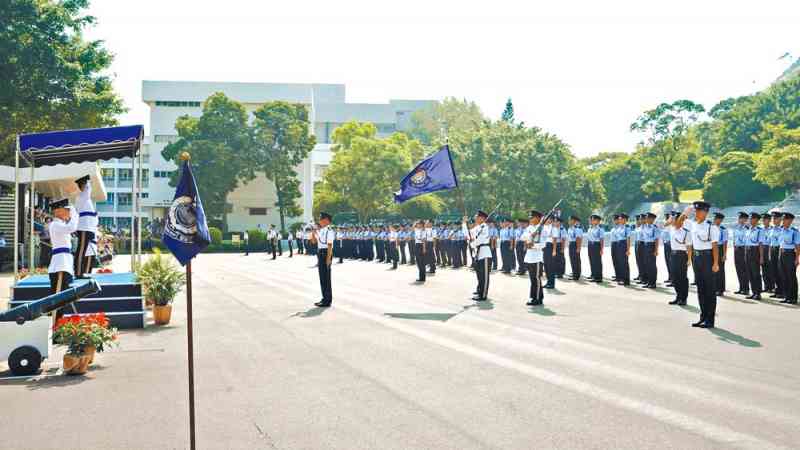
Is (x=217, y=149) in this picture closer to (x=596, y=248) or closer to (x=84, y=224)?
(x=596, y=248)

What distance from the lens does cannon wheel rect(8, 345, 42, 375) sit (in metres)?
8.38

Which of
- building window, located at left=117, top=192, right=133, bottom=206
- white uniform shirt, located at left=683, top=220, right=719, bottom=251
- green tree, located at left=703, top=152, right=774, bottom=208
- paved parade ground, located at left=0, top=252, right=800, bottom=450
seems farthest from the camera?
building window, located at left=117, top=192, right=133, bottom=206

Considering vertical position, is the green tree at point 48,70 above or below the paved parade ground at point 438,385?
above

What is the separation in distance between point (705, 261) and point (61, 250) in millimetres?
9842

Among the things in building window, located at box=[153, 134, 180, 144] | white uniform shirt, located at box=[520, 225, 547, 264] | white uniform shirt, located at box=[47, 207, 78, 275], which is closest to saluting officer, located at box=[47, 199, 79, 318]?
white uniform shirt, located at box=[47, 207, 78, 275]

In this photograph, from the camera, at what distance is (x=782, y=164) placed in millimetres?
60219

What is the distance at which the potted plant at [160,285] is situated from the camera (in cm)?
1256

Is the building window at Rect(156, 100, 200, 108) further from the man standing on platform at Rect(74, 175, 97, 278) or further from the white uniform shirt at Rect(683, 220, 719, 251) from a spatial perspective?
the white uniform shirt at Rect(683, 220, 719, 251)

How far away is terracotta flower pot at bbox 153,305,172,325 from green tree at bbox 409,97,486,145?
88.8 m

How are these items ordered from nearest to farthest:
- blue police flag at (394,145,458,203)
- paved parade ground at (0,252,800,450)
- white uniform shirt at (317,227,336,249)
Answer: paved parade ground at (0,252,800,450) → white uniform shirt at (317,227,336,249) → blue police flag at (394,145,458,203)

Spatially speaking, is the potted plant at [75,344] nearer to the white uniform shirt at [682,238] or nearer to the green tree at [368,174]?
the white uniform shirt at [682,238]

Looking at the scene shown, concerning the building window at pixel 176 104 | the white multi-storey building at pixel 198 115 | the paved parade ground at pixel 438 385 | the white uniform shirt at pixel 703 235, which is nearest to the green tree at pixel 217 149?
the white multi-storey building at pixel 198 115

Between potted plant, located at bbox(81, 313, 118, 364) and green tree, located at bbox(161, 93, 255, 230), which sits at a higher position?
green tree, located at bbox(161, 93, 255, 230)

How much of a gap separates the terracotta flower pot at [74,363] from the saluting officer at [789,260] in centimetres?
1344
